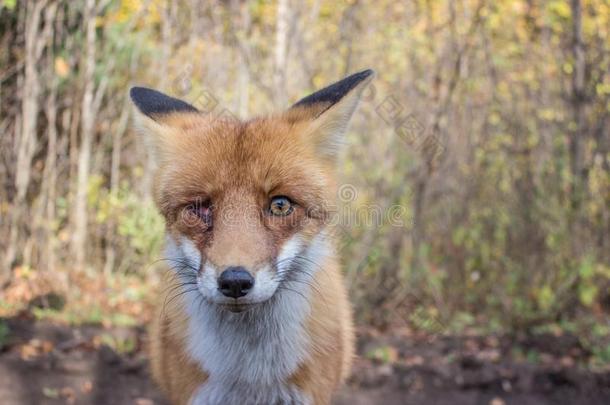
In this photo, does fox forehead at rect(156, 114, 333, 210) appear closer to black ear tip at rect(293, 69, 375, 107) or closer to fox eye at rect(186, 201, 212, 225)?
fox eye at rect(186, 201, 212, 225)

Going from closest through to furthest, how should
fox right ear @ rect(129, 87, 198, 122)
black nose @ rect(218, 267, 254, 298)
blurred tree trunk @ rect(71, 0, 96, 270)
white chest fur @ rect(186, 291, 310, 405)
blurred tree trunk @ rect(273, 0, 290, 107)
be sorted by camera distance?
black nose @ rect(218, 267, 254, 298)
white chest fur @ rect(186, 291, 310, 405)
fox right ear @ rect(129, 87, 198, 122)
blurred tree trunk @ rect(273, 0, 290, 107)
blurred tree trunk @ rect(71, 0, 96, 270)

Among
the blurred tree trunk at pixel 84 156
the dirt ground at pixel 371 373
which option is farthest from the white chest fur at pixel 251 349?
the blurred tree trunk at pixel 84 156

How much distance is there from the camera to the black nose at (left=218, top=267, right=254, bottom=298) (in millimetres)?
1994

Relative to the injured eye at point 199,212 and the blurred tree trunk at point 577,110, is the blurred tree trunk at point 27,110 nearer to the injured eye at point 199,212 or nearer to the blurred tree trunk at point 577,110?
the injured eye at point 199,212

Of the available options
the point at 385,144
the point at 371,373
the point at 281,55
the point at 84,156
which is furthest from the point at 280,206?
the point at 84,156

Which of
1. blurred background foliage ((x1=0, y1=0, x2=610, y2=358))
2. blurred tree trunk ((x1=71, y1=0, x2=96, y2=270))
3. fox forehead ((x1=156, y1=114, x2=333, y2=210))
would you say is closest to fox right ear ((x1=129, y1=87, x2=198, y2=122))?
fox forehead ((x1=156, y1=114, x2=333, y2=210))

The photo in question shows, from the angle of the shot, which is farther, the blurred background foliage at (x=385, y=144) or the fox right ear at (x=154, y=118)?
the blurred background foliage at (x=385, y=144)

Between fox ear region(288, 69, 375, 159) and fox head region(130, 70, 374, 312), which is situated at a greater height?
fox ear region(288, 69, 375, 159)

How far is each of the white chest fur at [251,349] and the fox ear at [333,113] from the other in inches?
23.7

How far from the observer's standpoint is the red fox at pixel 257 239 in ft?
7.44

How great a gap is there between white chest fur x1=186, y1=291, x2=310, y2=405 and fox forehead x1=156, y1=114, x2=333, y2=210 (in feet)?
1.48

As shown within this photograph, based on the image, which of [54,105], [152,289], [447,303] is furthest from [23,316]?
[447,303]

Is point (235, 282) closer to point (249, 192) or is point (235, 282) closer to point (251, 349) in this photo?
point (249, 192)

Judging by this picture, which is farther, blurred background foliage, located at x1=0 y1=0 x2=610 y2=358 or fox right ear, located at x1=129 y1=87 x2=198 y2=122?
blurred background foliage, located at x1=0 y1=0 x2=610 y2=358
